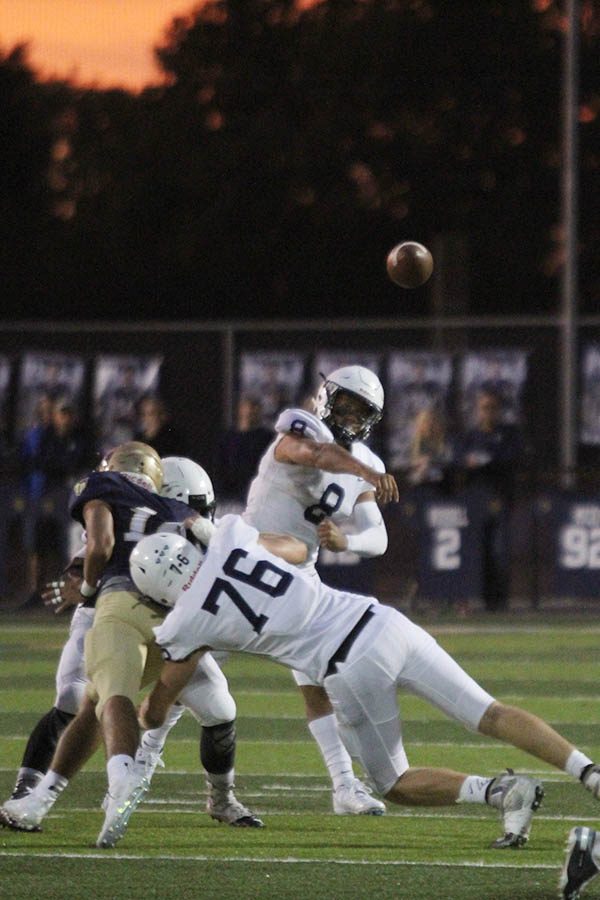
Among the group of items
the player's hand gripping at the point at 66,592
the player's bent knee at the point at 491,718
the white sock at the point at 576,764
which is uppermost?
the player's hand gripping at the point at 66,592

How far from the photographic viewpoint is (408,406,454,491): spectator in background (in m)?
15.9

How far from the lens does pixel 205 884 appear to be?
6.03m

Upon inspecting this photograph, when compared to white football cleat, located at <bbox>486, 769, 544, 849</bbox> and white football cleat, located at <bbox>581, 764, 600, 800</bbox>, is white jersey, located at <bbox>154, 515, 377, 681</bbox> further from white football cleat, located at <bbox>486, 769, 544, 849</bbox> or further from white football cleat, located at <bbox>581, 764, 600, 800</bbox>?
white football cleat, located at <bbox>581, 764, 600, 800</bbox>

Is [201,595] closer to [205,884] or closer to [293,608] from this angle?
[293,608]

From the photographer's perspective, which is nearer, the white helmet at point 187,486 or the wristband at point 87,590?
the wristband at point 87,590

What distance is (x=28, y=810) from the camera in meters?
6.92

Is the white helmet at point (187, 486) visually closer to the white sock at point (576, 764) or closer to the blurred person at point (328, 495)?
the blurred person at point (328, 495)

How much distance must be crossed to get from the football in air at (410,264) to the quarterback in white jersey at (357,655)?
4482mm

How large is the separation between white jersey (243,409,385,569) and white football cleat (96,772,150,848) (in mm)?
1546

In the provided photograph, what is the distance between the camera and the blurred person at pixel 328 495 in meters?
7.45

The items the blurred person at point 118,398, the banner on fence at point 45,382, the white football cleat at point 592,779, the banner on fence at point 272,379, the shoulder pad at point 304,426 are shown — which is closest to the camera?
the white football cleat at point 592,779

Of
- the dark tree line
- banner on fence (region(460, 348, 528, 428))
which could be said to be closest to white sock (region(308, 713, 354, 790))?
banner on fence (region(460, 348, 528, 428))

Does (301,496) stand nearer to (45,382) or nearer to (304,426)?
(304,426)

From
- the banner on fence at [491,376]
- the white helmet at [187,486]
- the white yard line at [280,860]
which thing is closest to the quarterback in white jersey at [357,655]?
the white yard line at [280,860]
